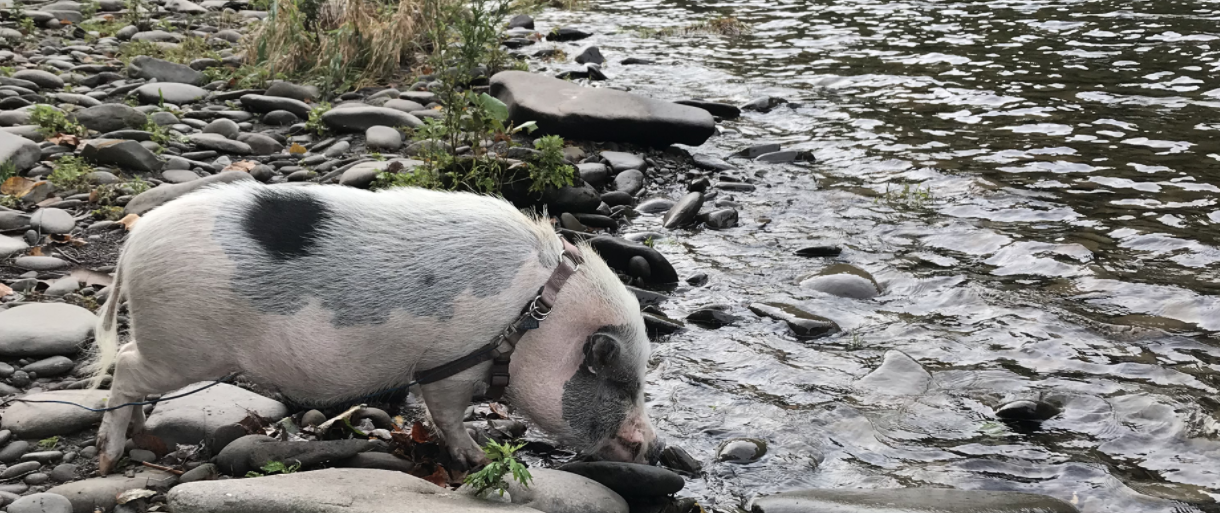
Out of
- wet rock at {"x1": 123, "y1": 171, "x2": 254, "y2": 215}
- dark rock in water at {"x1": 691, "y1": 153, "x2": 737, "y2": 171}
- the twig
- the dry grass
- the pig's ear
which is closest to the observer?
the twig

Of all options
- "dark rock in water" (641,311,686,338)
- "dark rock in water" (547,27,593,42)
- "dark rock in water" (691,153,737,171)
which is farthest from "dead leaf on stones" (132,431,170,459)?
"dark rock in water" (547,27,593,42)

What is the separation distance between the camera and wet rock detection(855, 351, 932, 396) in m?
4.94

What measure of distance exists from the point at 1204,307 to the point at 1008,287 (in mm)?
947

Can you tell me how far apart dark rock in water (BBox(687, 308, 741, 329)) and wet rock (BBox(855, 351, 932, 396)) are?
874mm

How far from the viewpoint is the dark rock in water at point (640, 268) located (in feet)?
20.2

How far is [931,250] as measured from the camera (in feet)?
21.7

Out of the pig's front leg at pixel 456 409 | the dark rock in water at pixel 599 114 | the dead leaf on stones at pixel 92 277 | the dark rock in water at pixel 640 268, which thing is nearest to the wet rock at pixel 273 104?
the dark rock in water at pixel 599 114

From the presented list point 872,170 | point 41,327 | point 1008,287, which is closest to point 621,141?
point 872,170

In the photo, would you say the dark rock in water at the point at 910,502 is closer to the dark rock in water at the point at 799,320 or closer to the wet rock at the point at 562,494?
the wet rock at the point at 562,494

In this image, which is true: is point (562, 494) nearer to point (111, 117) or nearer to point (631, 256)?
point (631, 256)

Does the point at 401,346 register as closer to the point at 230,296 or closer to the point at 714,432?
the point at 230,296

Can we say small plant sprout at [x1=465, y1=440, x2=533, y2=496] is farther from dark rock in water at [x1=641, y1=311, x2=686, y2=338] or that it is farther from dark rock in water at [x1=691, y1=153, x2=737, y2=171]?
dark rock in water at [x1=691, y1=153, x2=737, y2=171]

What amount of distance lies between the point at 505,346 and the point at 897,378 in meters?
2.03

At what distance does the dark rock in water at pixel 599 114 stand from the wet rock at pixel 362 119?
844mm
